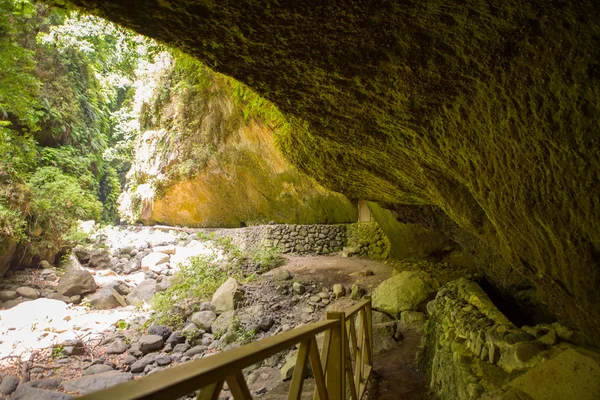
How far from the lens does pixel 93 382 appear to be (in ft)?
16.0

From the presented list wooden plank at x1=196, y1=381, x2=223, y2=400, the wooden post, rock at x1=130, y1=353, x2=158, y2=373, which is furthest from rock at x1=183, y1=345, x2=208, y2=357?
wooden plank at x1=196, y1=381, x2=223, y2=400

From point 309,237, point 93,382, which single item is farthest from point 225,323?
point 309,237

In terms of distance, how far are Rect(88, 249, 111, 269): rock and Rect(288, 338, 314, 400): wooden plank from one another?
13037 mm

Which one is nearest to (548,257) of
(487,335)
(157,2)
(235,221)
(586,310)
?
(586,310)

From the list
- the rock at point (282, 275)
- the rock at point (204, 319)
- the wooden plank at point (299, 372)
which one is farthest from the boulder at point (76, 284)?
the wooden plank at point (299, 372)

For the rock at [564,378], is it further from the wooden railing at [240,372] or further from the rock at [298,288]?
the rock at [298,288]

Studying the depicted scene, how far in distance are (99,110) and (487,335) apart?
21787mm

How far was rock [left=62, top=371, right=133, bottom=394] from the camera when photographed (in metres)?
4.72

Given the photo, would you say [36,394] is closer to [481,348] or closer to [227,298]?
[227,298]

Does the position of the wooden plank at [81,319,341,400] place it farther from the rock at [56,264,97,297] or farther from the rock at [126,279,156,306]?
the rock at [56,264,97,297]

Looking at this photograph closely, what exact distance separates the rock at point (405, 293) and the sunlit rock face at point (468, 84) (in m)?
3.10

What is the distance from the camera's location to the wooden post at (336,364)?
234cm

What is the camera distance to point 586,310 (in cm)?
191

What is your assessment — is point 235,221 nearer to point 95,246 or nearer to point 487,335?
point 95,246
